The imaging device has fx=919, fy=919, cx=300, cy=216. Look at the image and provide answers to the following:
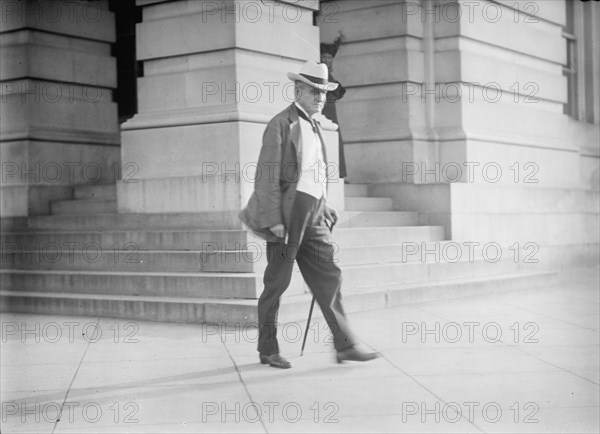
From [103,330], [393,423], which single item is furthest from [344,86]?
[393,423]

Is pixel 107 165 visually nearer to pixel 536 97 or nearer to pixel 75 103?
pixel 75 103

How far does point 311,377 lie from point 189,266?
370 cm

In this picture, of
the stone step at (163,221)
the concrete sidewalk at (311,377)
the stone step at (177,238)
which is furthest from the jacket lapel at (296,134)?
the stone step at (163,221)

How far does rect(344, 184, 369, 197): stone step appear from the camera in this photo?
1389 cm

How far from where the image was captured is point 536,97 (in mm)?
15828

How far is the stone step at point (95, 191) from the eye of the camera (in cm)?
1318

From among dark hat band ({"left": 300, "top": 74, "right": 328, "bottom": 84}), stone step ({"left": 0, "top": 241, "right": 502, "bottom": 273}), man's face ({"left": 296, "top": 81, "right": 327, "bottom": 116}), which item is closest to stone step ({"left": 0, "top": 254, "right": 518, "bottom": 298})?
stone step ({"left": 0, "top": 241, "right": 502, "bottom": 273})

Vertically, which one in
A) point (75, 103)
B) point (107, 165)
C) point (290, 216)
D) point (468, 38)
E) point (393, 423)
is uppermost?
point (468, 38)

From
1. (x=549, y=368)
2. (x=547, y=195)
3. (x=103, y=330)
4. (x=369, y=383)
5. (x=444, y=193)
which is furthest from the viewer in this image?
(x=547, y=195)

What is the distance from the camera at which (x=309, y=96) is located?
741 cm

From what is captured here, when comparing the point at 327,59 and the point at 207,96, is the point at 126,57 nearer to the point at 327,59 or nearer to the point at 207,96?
the point at 327,59

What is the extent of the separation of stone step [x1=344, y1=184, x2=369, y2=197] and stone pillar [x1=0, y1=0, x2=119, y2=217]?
12.4 feet

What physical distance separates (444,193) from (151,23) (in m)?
4.79

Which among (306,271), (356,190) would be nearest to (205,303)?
(306,271)
